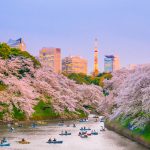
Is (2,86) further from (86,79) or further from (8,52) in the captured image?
(86,79)

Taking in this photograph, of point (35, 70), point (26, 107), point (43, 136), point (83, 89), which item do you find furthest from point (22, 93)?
point (83, 89)

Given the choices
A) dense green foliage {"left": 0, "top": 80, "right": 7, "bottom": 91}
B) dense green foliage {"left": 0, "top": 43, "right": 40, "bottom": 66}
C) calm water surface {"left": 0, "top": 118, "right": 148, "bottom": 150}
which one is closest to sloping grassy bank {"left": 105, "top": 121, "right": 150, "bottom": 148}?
calm water surface {"left": 0, "top": 118, "right": 148, "bottom": 150}

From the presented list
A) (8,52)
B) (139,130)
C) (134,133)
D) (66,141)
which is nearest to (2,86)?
(8,52)

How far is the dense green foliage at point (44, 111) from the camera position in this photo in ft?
265

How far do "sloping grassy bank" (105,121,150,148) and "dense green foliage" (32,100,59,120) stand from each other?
741 inches

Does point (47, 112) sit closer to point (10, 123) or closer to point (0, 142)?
point (10, 123)

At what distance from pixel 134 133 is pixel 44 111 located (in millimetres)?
35056

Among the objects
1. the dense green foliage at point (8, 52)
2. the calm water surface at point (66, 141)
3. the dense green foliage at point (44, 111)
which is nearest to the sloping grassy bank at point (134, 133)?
the calm water surface at point (66, 141)

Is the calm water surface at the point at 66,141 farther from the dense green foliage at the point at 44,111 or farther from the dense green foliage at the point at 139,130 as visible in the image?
the dense green foliage at the point at 44,111

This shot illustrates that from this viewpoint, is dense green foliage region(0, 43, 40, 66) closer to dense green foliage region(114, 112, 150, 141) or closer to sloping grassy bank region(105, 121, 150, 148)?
sloping grassy bank region(105, 121, 150, 148)

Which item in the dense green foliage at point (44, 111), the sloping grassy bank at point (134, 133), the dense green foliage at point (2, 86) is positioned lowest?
the sloping grassy bank at point (134, 133)

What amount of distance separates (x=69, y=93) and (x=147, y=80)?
43.6m

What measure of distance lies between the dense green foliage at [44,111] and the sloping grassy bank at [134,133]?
741 inches

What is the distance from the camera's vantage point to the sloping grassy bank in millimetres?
45119
